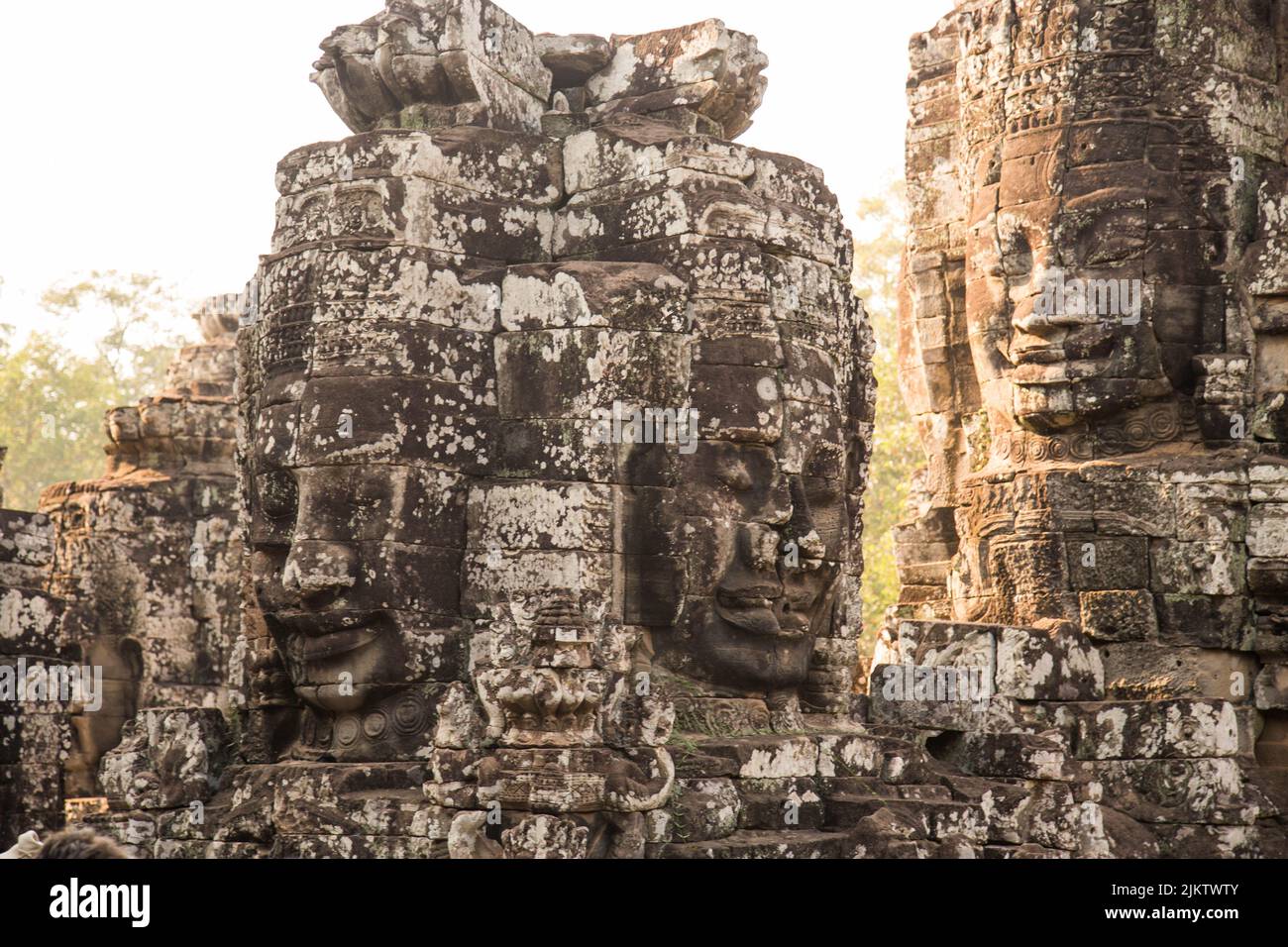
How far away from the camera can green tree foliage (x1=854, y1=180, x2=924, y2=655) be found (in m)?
30.7

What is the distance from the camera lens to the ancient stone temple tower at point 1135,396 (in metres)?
14.6

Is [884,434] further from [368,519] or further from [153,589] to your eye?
[368,519]

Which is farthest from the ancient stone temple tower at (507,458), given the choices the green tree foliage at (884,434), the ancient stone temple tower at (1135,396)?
Answer: the green tree foliage at (884,434)

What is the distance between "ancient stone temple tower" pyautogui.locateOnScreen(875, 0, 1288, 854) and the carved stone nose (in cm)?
451

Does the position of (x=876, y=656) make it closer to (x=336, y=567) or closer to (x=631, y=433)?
(x=631, y=433)

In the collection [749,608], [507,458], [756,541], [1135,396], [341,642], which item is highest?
[1135,396]

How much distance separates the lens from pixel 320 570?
1152 centimetres

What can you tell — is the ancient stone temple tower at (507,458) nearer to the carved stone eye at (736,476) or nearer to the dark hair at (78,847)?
the carved stone eye at (736,476)

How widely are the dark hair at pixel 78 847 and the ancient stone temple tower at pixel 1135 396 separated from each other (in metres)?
7.57

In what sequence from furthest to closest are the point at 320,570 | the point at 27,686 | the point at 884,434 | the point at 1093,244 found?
the point at 884,434
the point at 1093,244
the point at 27,686
the point at 320,570

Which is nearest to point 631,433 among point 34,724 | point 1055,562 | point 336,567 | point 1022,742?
point 336,567

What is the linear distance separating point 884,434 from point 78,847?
2539 centimetres

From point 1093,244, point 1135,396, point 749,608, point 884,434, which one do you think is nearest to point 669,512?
point 749,608
